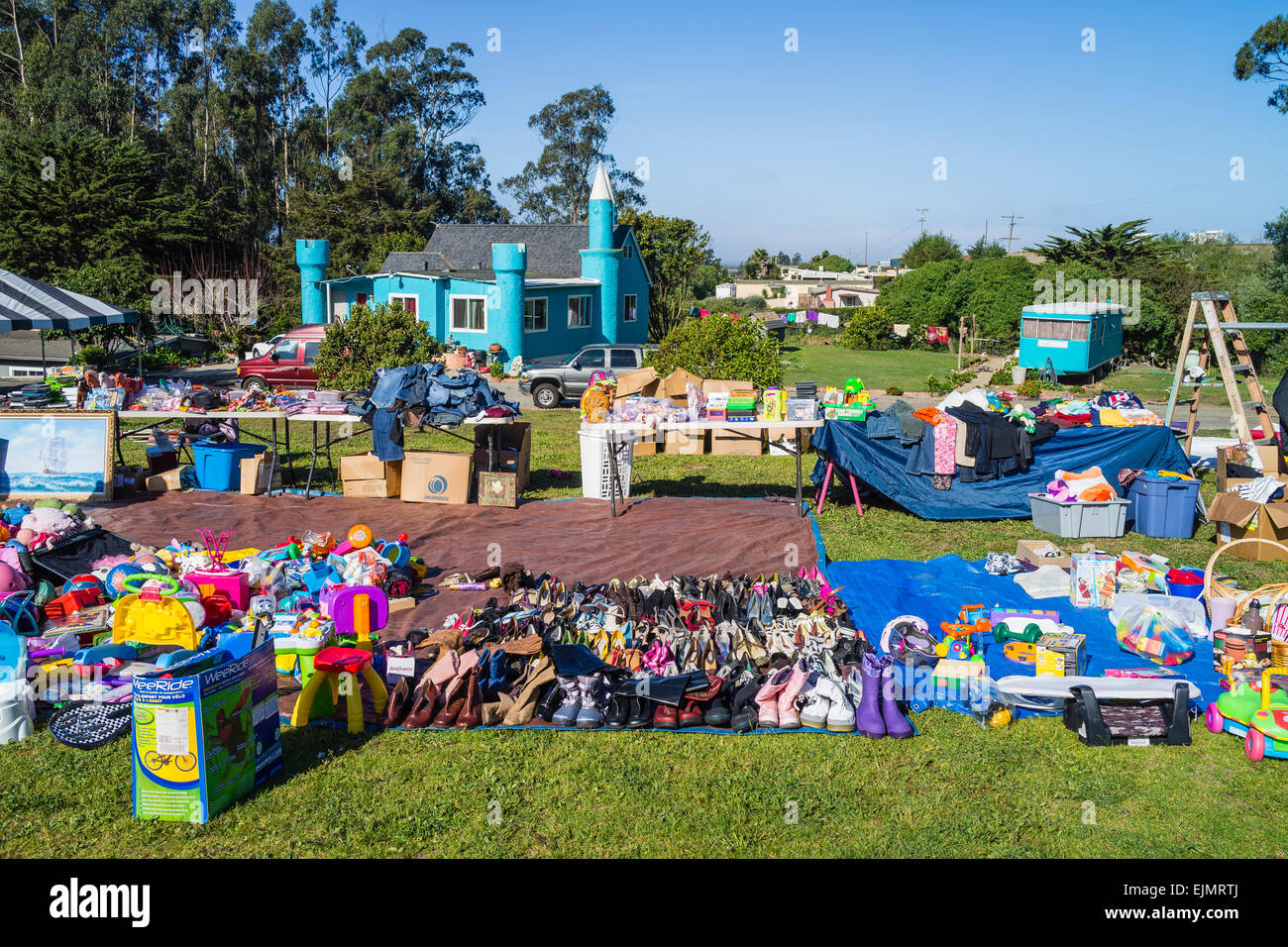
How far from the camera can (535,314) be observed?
29.2 metres

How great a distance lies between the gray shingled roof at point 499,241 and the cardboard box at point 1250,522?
80.3ft

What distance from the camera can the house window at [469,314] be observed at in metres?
28.8

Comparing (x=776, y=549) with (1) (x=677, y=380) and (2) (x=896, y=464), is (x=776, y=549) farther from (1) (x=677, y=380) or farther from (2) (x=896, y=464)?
(1) (x=677, y=380)

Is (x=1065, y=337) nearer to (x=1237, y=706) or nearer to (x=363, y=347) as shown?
(x=363, y=347)

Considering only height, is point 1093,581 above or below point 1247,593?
below

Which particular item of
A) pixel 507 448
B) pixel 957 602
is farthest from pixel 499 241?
pixel 957 602

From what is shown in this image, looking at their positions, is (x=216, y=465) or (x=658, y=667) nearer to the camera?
(x=658, y=667)

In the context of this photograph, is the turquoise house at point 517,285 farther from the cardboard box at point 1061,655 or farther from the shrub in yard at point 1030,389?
the cardboard box at point 1061,655

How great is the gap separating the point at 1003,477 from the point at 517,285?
18.8 metres

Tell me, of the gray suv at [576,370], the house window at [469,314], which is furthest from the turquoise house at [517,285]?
the gray suv at [576,370]

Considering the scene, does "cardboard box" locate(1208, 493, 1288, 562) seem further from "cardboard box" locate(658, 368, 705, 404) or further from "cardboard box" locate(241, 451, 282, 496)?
"cardboard box" locate(241, 451, 282, 496)

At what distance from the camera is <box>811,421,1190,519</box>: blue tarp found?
37.9ft
